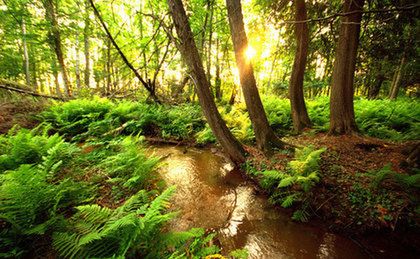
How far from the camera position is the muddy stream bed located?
9.55 feet

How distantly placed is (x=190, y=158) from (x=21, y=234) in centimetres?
417

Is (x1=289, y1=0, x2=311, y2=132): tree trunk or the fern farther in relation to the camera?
(x1=289, y1=0, x2=311, y2=132): tree trunk

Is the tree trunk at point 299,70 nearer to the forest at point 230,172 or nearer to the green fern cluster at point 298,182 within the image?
the forest at point 230,172

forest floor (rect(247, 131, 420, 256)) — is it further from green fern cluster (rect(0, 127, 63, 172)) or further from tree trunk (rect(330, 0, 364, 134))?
green fern cluster (rect(0, 127, 63, 172))

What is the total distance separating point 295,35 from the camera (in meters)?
6.52

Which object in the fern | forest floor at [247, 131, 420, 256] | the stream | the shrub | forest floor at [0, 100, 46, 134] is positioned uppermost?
forest floor at [0, 100, 46, 134]

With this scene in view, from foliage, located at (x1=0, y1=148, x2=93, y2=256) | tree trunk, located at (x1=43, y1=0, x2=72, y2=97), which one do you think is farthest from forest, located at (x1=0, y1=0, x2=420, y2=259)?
tree trunk, located at (x1=43, y1=0, x2=72, y2=97)

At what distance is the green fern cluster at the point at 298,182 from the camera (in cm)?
349

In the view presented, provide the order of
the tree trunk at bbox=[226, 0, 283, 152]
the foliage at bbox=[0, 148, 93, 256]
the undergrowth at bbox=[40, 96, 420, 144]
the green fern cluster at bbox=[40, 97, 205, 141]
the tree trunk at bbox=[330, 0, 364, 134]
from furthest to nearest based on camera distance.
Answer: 1. the green fern cluster at bbox=[40, 97, 205, 141]
2. the undergrowth at bbox=[40, 96, 420, 144]
3. the tree trunk at bbox=[330, 0, 364, 134]
4. the tree trunk at bbox=[226, 0, 283, 152]
5. the foliage at bbox=[0, 148, 93, 256]

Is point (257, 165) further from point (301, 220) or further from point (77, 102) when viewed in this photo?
point (77, 102)

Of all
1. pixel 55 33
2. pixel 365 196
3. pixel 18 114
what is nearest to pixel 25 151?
pixel 18 114

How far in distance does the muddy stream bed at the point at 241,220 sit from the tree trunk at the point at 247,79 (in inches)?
48.5

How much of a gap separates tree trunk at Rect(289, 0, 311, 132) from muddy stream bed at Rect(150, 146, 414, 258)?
Result: 337 cm

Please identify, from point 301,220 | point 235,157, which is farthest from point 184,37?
point 301,220
